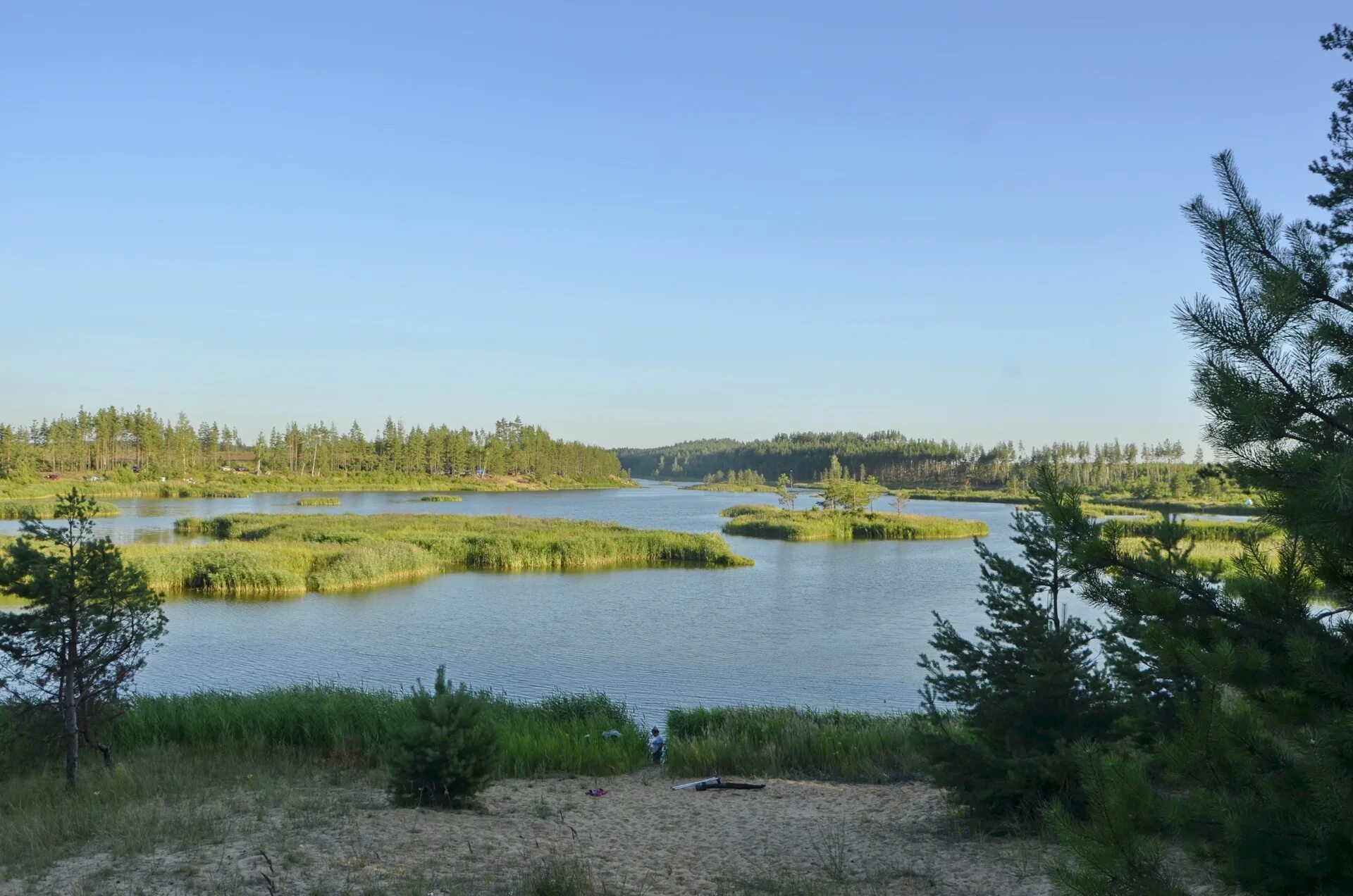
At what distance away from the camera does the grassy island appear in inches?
1318

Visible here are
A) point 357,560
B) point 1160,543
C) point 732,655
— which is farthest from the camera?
point 357,560

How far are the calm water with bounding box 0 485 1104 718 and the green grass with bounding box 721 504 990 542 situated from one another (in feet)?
45.8

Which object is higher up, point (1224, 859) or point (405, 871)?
point (1224, 859)

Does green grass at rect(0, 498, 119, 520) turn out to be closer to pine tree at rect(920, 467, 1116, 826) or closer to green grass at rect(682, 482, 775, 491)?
pine tree at rect(920, 467, 1116, 826)

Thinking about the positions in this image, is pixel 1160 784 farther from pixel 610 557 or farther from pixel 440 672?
pixel 610 557

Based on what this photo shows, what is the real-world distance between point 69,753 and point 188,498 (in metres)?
93.1

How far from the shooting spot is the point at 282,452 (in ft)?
431

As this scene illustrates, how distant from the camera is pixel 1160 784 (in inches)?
378

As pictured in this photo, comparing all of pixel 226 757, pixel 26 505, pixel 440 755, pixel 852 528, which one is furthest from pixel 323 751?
pixel 26 505

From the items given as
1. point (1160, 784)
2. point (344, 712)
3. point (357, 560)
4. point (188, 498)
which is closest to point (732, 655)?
point (344, 712)

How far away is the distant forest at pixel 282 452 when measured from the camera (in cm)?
11119

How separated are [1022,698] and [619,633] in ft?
63.1

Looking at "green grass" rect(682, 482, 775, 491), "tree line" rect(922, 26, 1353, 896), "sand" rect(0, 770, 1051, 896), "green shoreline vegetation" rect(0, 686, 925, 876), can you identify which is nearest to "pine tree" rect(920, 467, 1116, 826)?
"sand" rect(0, 770, 1051, 896)

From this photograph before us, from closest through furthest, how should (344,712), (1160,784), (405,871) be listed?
(405,871) < (1160,784) < (344,712)
